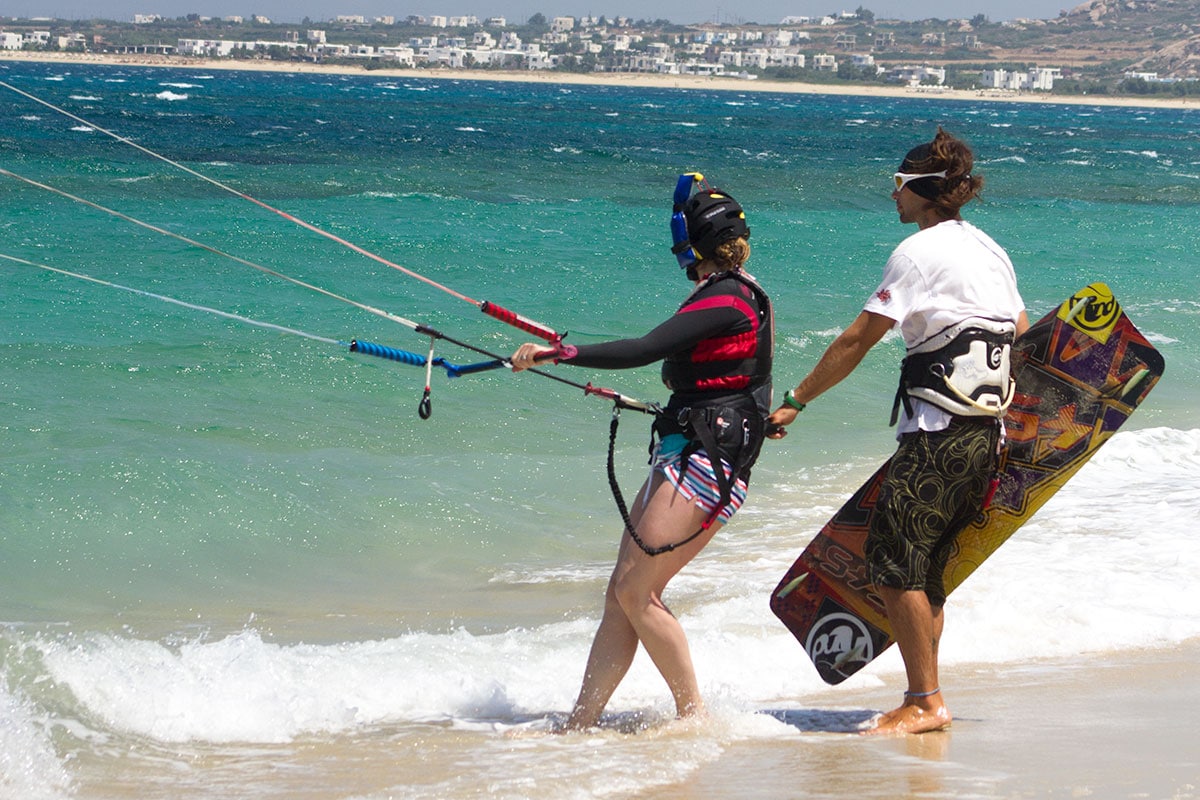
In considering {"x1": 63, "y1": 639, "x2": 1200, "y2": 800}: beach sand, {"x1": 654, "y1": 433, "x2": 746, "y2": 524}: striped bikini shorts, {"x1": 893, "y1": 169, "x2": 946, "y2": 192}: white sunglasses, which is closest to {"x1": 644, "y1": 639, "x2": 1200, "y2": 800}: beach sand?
{"x1": 63, "y1": 639, "x2": 1200, "y2": 800}: beach sand

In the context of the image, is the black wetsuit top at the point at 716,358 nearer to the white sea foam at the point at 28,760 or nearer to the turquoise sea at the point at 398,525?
the turquoise sea at the point at 398,525

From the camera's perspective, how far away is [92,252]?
18.0 meters

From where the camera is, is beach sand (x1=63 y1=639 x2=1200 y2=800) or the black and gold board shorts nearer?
beach sand (x1=63 y1=639 x2=1200 y2=800)

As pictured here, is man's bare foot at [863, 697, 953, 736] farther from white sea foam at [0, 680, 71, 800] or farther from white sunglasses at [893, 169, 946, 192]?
white sea foam at [0, 680, 71, 800]

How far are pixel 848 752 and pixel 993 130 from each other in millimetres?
83203

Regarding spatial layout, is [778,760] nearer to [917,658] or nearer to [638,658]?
[917,658]

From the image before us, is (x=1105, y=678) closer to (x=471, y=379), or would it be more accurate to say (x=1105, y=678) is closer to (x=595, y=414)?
(x=595, y=414)

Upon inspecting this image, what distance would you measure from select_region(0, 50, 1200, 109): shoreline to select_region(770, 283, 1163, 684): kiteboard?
6232 inches

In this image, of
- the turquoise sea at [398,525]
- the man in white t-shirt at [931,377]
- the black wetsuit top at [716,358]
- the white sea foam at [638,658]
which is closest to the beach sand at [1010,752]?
the turquoise sea at [398,525]

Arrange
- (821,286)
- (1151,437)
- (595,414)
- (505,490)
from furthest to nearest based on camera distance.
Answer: (821,286) → (595,414) → (1151,437) → (505,490)

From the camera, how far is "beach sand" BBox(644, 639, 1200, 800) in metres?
3.63

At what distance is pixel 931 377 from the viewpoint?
12.9 feet

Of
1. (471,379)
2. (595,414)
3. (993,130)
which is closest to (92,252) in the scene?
(471,379)

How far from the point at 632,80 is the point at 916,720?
180616mm
